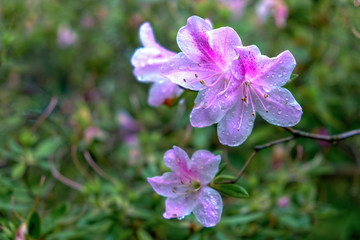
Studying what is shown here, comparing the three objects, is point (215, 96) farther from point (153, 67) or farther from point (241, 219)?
point (241, 219)

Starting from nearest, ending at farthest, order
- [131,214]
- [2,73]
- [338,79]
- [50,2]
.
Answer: [131,214], [2,73], [338,79], [50,2]

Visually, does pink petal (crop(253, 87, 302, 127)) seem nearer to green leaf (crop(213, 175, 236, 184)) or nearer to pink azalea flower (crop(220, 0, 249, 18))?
green leaf (crop(213, 175, 236, 184))

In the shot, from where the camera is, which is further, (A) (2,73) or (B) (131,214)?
(A) (2,73)

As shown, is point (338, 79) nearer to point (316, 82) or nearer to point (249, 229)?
point (316, 82)

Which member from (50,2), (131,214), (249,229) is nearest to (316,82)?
(249,229)

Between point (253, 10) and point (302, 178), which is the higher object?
point (253, 10)

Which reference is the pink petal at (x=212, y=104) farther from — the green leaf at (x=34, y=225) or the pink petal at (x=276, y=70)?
the green leaf at (x=34, y=225)

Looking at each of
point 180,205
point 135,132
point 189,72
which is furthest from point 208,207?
point 135,132

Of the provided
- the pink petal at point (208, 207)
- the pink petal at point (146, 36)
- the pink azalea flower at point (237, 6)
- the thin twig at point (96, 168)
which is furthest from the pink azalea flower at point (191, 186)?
the pink azalea flower at point (237, 6)
